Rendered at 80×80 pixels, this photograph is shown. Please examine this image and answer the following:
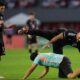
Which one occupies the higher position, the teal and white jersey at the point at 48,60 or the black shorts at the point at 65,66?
the teal and white jersey at the point at 48,60

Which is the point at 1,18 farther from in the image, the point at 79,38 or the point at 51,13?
the point at 51,13

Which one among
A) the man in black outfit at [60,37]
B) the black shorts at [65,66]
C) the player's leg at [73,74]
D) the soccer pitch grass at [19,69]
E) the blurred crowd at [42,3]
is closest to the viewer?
the player's leg at [73,74]

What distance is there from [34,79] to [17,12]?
100 ft

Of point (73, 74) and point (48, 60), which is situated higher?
point (48, 60)

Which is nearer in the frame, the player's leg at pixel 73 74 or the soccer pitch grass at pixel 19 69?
the player's leg at pixel 73 74

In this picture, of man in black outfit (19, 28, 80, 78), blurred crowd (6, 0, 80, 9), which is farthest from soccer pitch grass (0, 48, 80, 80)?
blurred crowd (6, 0, 80, 9)

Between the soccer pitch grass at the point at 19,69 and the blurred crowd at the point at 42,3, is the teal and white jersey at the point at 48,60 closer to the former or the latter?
the soccer pitch grass at the point at 19,69

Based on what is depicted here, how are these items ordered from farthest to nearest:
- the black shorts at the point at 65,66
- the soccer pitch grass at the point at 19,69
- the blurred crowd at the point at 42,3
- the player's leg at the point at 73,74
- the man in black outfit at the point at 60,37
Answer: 1. the blurred crowd at the point at 42,3
2. the soccer pitch grass at the point at 19,69
3. the man in black outfit at the point at 60,37
4. the black shorts at the point at 65,66
5. the player's leg at the point at 73,74

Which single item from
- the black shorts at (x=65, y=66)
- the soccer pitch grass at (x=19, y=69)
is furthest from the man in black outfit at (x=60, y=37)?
the soccer pitch grass at (x=19, y=69)

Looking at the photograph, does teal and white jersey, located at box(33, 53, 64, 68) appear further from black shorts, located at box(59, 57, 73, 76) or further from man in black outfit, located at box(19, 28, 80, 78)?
man in black outfit, located at box(19, 28, 80, 78)

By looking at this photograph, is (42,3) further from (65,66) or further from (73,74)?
(73,74)

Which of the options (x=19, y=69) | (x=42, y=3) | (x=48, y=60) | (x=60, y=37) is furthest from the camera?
(x=42, y=3)

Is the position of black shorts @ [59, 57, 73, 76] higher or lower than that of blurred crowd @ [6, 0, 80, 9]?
higher

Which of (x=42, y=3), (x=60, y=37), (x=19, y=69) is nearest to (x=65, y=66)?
(x=60, y=37)
